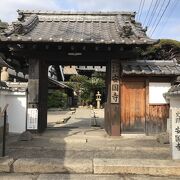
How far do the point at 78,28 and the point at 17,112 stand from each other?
4202mm

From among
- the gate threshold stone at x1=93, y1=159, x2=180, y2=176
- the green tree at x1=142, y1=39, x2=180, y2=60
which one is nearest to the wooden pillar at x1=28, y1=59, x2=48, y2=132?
the gate threshold stone at x1=93, y1=159, x2=180, y2=176

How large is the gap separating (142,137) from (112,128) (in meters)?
1.13

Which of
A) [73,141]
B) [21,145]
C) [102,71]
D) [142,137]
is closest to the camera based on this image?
[21,145]

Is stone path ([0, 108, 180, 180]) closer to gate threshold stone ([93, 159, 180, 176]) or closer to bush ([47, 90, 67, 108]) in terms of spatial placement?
gate threshold stone ([93, 159, 180, 176])

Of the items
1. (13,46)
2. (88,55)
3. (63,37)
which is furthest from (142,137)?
(13,46)

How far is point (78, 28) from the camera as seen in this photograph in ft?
47.1

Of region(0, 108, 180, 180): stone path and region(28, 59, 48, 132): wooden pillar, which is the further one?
region(28, 59, 48, 132): wooden pillar

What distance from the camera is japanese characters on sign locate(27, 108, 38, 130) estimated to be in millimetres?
13156

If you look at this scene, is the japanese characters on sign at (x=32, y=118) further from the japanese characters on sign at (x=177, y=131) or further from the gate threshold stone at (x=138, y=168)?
the japanese characters on sign at (x=177, y=131)

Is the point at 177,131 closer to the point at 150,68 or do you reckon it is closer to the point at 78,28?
the point at 150,68

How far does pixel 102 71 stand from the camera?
44844mm

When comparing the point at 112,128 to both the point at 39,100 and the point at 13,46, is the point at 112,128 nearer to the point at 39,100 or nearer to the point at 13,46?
the point at 39,100

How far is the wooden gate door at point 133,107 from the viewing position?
42.8 feet

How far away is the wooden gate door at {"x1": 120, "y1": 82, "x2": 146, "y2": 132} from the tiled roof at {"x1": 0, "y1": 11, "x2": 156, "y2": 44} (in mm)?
1888
